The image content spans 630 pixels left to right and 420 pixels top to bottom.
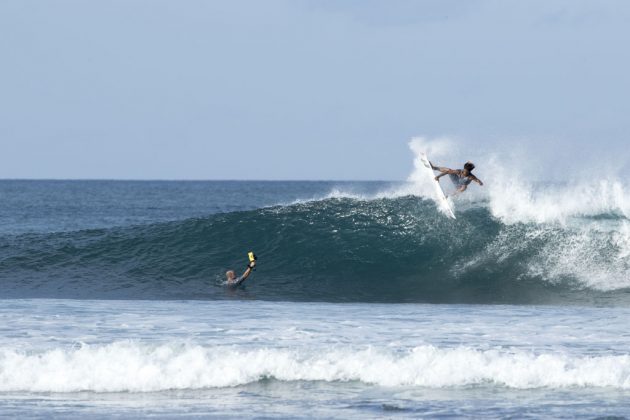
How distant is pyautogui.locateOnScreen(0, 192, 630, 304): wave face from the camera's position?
19.1 meters

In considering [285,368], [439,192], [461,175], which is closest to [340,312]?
[285,368]

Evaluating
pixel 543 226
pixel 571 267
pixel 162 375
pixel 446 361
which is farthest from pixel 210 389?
pixel 543 226

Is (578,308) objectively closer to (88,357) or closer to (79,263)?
(88,357)

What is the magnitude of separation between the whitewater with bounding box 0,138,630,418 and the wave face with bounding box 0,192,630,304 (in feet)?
0.20

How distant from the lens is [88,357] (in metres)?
11.6

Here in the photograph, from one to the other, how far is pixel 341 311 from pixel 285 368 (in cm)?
476

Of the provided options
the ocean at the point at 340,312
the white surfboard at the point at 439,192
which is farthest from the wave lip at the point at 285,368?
the white surfboard at the point at 439,192

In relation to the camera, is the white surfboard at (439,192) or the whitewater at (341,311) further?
the white surfboard at (439,192)

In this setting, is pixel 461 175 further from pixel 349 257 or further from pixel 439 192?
pixel 349 257

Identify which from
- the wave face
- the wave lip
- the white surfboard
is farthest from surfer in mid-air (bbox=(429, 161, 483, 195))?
the wave lip

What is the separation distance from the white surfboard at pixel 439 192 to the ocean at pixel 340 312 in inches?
9.6

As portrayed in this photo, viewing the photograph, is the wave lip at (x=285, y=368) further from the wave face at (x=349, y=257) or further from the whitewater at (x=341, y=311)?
the wave face at (x=349, y=257)

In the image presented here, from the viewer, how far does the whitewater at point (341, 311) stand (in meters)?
10.7

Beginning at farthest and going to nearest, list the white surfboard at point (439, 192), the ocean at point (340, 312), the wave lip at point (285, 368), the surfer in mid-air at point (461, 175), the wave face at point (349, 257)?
the white surfboard at point (439, 192), the surfer in mid-air at point (461, 175), the wave face at point (349, 257), the wave lip at point (285, 368), the ocean at point (340, 312)
